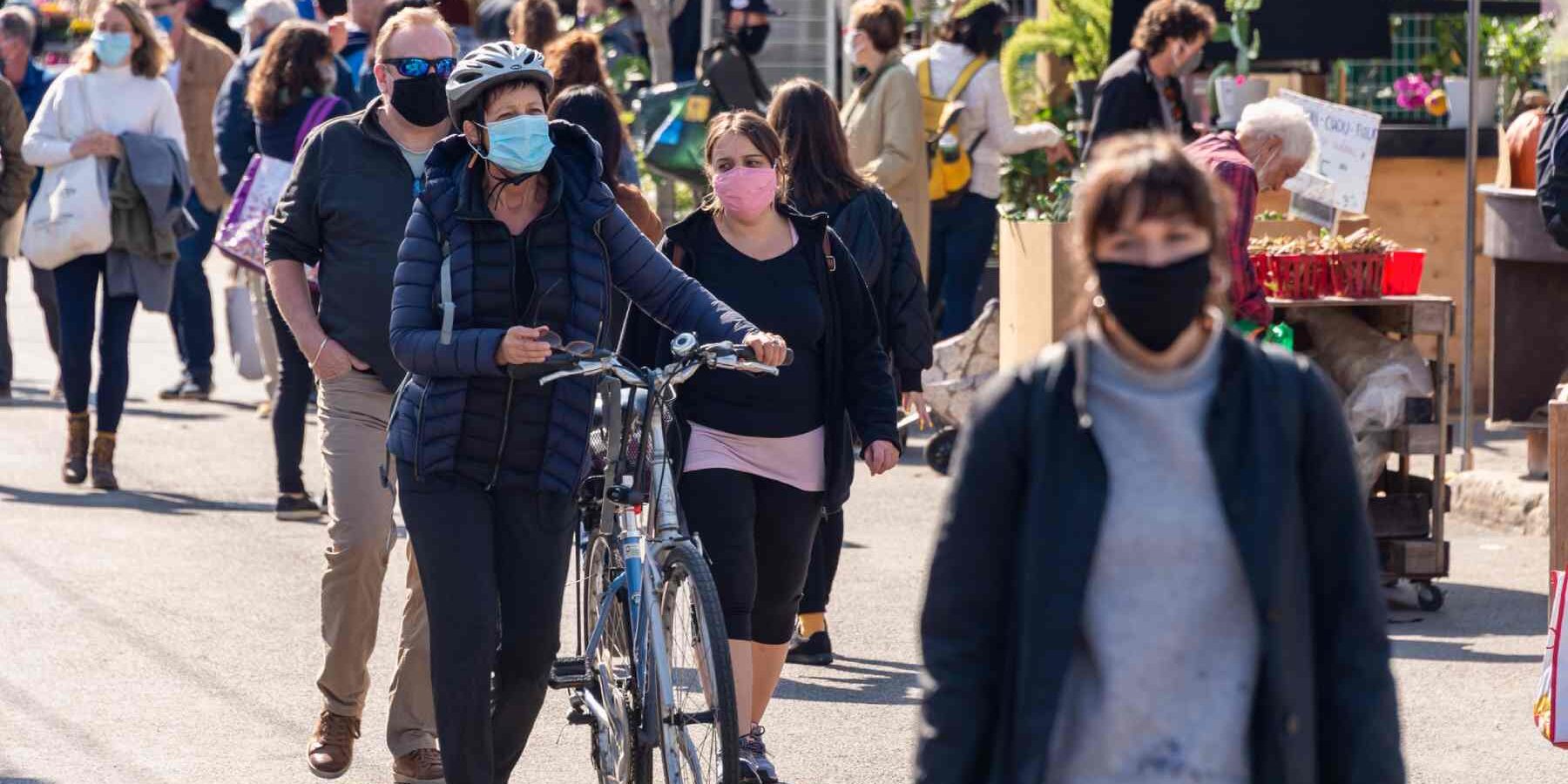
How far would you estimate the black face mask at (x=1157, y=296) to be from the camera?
2902mm

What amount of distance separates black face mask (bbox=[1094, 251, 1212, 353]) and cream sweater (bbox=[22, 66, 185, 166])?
313 inches

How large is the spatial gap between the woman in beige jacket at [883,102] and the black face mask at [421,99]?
4.94 m

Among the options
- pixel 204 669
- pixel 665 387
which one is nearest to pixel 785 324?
pixel 665 387

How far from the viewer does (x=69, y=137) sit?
1010cm

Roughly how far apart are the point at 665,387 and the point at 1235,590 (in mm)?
2240

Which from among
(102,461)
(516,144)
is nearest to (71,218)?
(102,461)

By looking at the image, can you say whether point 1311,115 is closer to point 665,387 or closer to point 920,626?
point 665,387

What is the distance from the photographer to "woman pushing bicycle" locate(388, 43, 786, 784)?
15.9 feet

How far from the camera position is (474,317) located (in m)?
4.86

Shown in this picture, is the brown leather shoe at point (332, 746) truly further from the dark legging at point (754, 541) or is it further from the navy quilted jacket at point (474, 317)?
the navy quilted jacket at point (474, 317)

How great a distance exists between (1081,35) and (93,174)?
6.16m

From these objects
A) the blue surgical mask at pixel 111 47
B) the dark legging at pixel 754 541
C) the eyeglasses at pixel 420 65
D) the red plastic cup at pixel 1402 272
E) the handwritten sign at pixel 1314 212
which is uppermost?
the blue surgical mask at pixel 111 47

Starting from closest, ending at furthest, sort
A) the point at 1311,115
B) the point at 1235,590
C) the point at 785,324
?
the point at 1235,590 → the point at 785,324 → the point at 1311,115

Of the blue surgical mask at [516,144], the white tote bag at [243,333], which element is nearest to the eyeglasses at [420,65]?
the blue surgical mask at [516,144]
